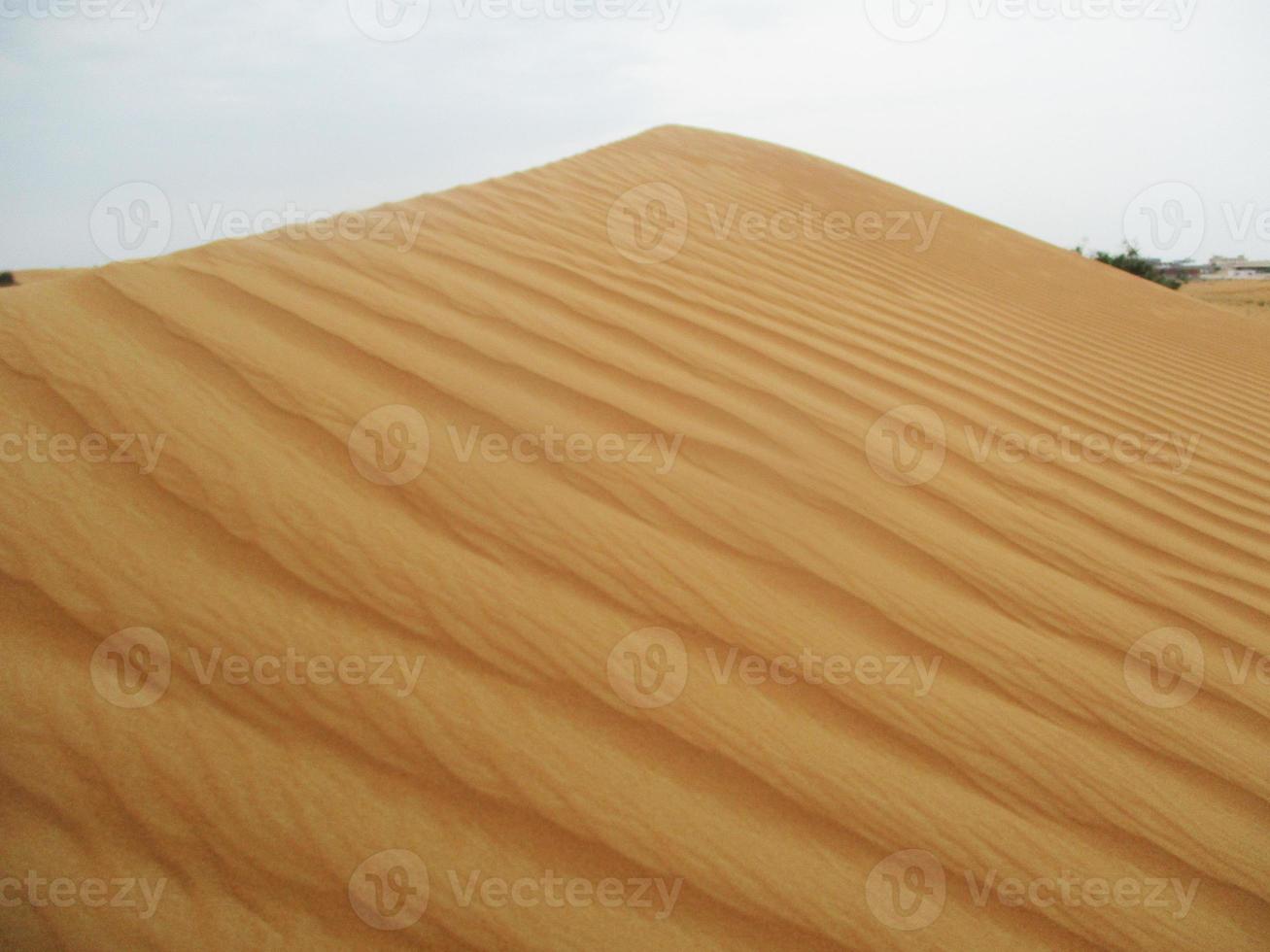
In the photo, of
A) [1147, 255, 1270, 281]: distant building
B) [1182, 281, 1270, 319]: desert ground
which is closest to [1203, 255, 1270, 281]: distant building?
[1147, 255, 1270, 281]: distant building

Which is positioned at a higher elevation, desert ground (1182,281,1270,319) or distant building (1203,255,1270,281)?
distant building (1203,255,1270,281)

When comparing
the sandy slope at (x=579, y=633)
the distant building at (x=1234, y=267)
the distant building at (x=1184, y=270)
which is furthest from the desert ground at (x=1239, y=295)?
the sandy slope at (x=579, y=633)

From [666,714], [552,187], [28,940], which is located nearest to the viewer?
[28,940]

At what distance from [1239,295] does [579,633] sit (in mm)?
23277

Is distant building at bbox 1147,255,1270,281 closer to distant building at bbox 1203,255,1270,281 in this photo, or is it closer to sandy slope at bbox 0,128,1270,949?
distant building at bbox 1203,255,1270,281

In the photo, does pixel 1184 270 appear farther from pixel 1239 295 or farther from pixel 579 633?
pixel 579 633

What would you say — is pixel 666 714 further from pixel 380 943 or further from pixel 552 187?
pixel 552 187

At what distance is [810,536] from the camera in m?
1.69

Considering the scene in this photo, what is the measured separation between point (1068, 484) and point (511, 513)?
1719mm

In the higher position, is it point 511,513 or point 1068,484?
point 1068,484

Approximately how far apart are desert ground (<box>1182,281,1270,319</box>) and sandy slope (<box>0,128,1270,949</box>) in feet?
50.4

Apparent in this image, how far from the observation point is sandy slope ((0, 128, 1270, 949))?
1.06 m

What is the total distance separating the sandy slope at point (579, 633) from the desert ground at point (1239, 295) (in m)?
15.4

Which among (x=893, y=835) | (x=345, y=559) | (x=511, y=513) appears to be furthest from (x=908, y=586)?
(x=345, y=559)
